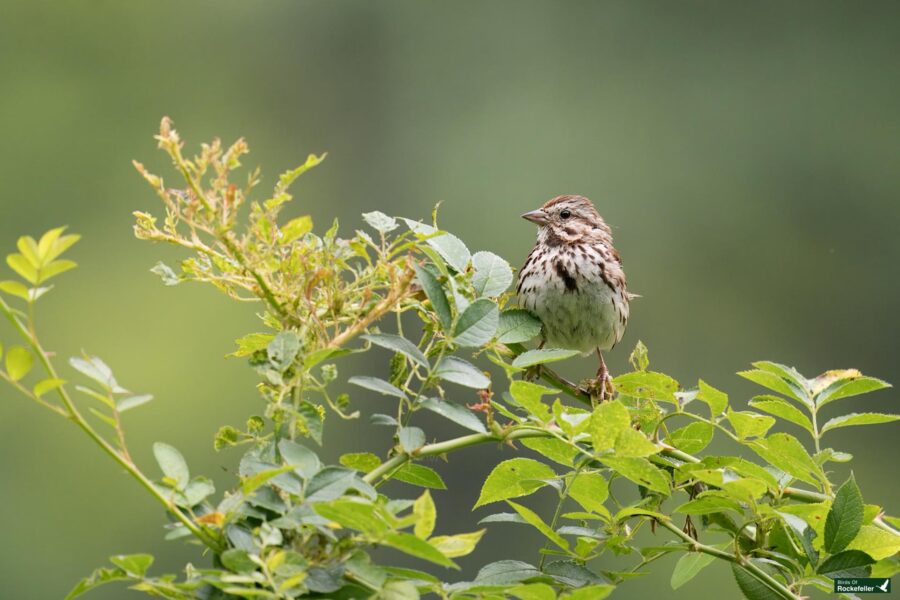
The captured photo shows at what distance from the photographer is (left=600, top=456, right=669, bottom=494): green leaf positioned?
1.27 metres

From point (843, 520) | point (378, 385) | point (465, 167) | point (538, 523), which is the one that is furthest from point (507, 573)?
point (465, 167)

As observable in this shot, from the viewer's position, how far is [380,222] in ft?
4.60

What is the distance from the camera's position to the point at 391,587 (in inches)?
42.1

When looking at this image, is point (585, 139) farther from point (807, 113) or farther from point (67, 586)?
point (67, 586)

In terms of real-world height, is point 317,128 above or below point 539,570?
above

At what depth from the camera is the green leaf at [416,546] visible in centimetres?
102

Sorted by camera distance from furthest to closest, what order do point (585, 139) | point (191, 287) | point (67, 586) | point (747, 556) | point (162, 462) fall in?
point (585, 139) < point (191, 287) < point (67, 586) < point (747, 556) < point (162, 462)

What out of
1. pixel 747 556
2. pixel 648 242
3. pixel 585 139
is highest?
pixel 585 139

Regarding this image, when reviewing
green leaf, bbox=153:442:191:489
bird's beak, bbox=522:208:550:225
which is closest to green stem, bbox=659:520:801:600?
green leaf, bbox=153:442:191:489

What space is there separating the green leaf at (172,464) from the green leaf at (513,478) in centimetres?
36

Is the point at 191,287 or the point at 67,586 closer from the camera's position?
the point at 67,586

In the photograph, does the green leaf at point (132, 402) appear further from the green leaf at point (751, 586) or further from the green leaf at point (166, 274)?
the green leaf at point (751, 586)

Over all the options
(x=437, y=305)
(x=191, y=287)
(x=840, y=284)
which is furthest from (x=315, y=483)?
(x=840, y=284)

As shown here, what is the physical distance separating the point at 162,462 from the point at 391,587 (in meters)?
0.24
